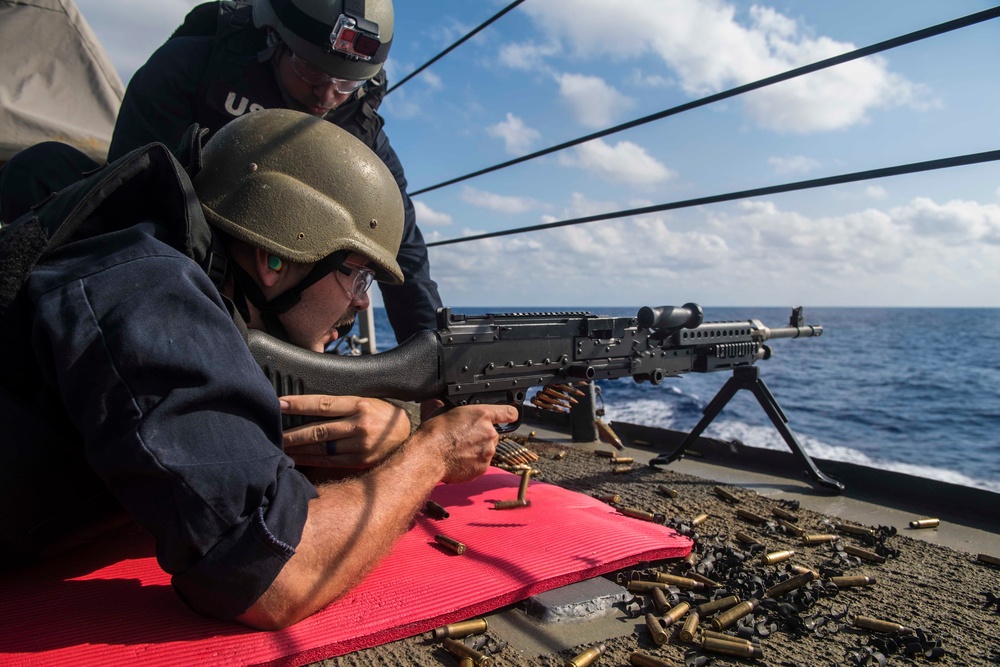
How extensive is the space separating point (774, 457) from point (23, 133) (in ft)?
17.6

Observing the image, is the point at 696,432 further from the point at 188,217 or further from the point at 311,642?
the point at 188,217

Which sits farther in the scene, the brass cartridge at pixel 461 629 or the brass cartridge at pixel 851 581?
the brass cartridge at pixel 851 581

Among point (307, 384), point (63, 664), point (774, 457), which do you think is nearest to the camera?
point (63, 664)

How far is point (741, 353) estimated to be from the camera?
4.25 m

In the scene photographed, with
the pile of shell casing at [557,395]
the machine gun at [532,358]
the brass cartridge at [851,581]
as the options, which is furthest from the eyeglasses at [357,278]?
the brass cartridge at [851,581]

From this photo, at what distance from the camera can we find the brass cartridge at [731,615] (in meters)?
1.92

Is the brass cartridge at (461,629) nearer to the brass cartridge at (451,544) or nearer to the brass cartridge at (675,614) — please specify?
the brass cartridge at (451,544)

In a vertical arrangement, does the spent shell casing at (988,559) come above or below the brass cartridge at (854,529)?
above

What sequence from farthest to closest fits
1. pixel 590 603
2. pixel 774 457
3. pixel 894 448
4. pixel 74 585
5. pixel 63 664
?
pixel 894 448
pixel 774 457
pixel 590 603
pixel 74 585
pixel 63 664

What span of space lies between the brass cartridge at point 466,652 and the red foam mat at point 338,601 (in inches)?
3.8

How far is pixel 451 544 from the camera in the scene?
2357 millimetres

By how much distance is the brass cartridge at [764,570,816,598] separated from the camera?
2.19 metres

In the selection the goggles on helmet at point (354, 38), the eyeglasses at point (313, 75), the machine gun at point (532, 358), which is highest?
the goggles on helmet at point (354, 38)

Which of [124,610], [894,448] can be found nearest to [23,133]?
[124,610]
